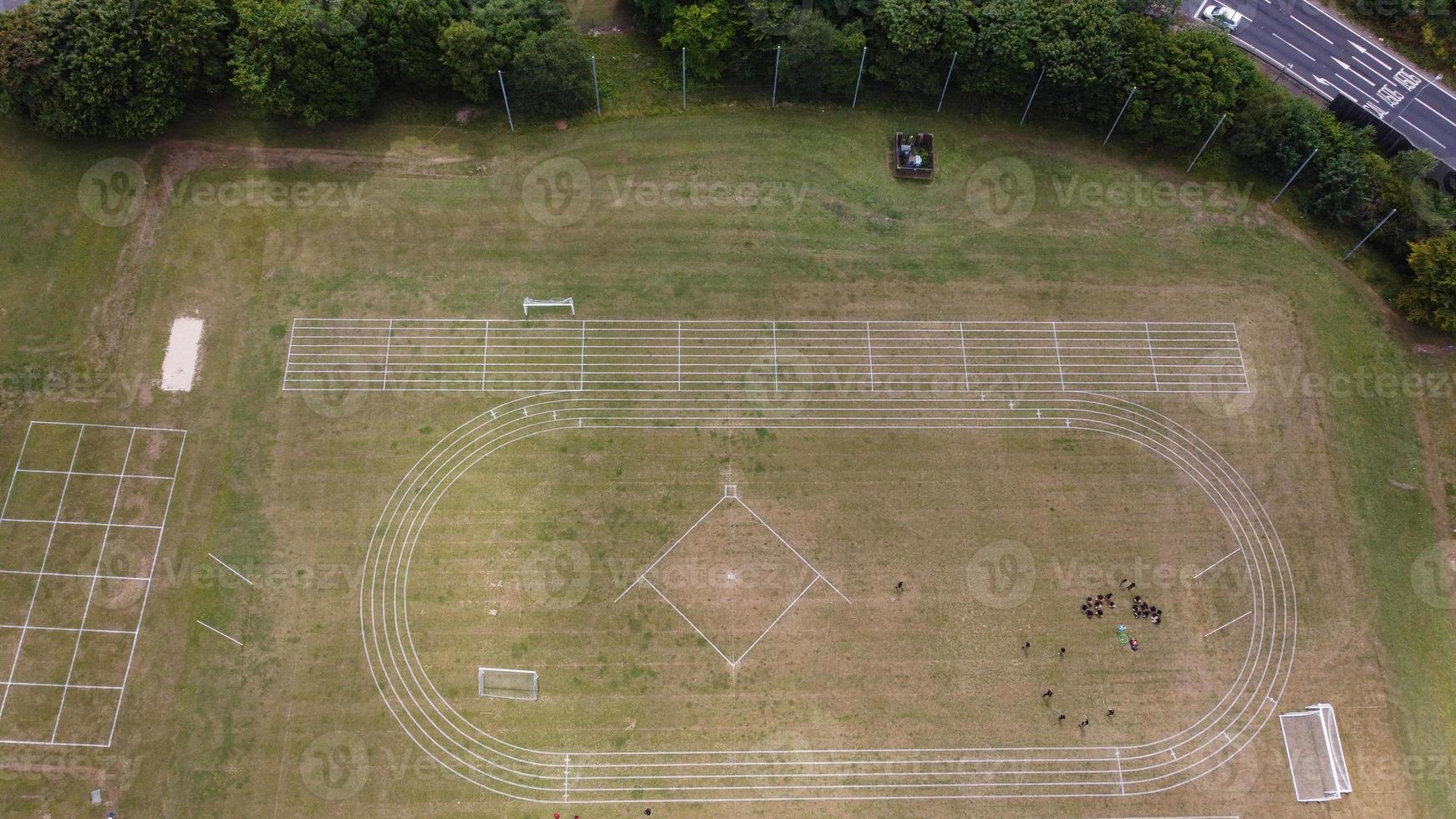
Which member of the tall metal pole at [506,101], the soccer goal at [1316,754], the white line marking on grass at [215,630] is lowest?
the soccer goal at [1316,754]

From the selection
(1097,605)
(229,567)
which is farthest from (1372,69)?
(229,567)

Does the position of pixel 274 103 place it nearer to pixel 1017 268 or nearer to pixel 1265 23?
pixel 1017 268

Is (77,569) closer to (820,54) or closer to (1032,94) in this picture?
(820,54)

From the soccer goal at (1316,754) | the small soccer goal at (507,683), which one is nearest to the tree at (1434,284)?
the soccer goal at (1316,754)

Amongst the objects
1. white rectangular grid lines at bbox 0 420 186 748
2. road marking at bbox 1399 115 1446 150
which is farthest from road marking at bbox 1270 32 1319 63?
white rectangular grid lines at bbox 0 420 186 748

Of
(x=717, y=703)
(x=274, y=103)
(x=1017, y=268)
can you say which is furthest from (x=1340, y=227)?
(x=274, y=103)

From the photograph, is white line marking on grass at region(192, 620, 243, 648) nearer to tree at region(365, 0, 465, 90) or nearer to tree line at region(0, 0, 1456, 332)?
tree line at region(0, 0, 1456, 332)

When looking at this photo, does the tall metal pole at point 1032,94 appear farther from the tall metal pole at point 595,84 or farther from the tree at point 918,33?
the tall metal pole at point 595,84
